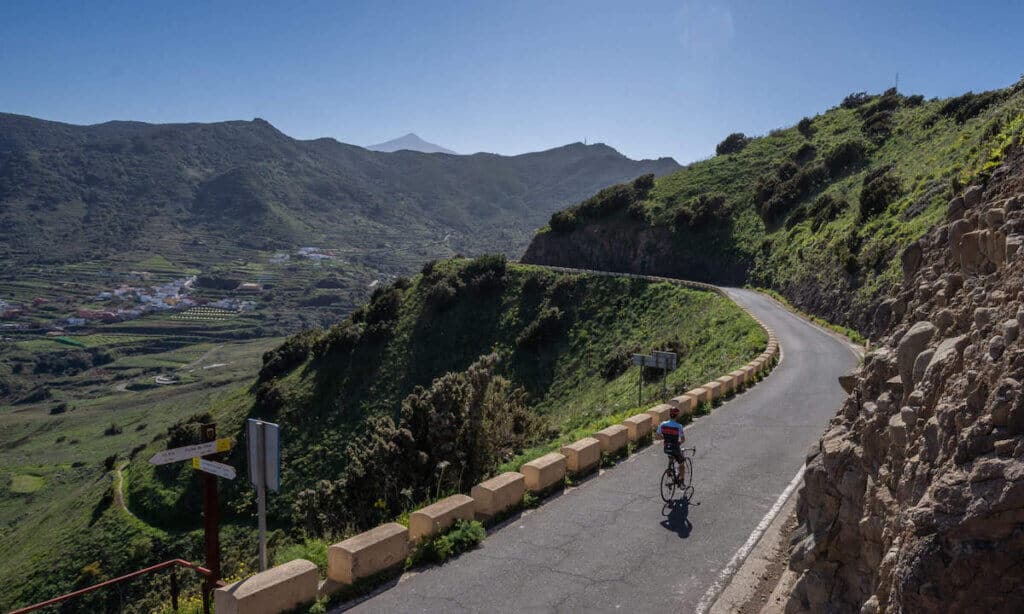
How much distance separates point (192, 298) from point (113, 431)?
101275 millimetres

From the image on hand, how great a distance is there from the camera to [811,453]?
21.2 ft

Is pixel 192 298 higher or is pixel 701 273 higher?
pixel 701 273

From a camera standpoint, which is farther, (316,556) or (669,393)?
(669,393)

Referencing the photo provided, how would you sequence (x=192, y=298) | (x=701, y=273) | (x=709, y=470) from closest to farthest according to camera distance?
1. (x=709, y=470)
2. (x=701, y=273)
3. (x=192, y=298)

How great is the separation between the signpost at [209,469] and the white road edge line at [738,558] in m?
5.17

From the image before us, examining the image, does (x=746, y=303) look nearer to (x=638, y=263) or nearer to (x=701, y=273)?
(x=701, y=273)

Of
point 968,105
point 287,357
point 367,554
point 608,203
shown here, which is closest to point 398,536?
point 367,554

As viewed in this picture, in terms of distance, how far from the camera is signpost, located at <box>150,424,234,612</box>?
19.4 ft

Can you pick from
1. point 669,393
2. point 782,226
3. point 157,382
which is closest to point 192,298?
point 157,382

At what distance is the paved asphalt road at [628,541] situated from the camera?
642 cm

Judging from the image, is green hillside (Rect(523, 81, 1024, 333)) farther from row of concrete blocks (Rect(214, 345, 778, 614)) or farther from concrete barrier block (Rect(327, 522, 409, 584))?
concrete barrier block (Rect(327, 522, 409, 584))

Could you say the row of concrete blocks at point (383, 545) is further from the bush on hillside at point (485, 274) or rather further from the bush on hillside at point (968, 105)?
the bush on hillside at point (968, 105)

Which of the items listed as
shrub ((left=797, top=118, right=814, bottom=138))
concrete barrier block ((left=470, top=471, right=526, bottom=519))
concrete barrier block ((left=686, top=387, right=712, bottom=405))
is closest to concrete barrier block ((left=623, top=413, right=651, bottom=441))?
concrete barrier block ((left=686, top=387, right=712, bottom=405))

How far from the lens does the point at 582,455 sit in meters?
10.4
